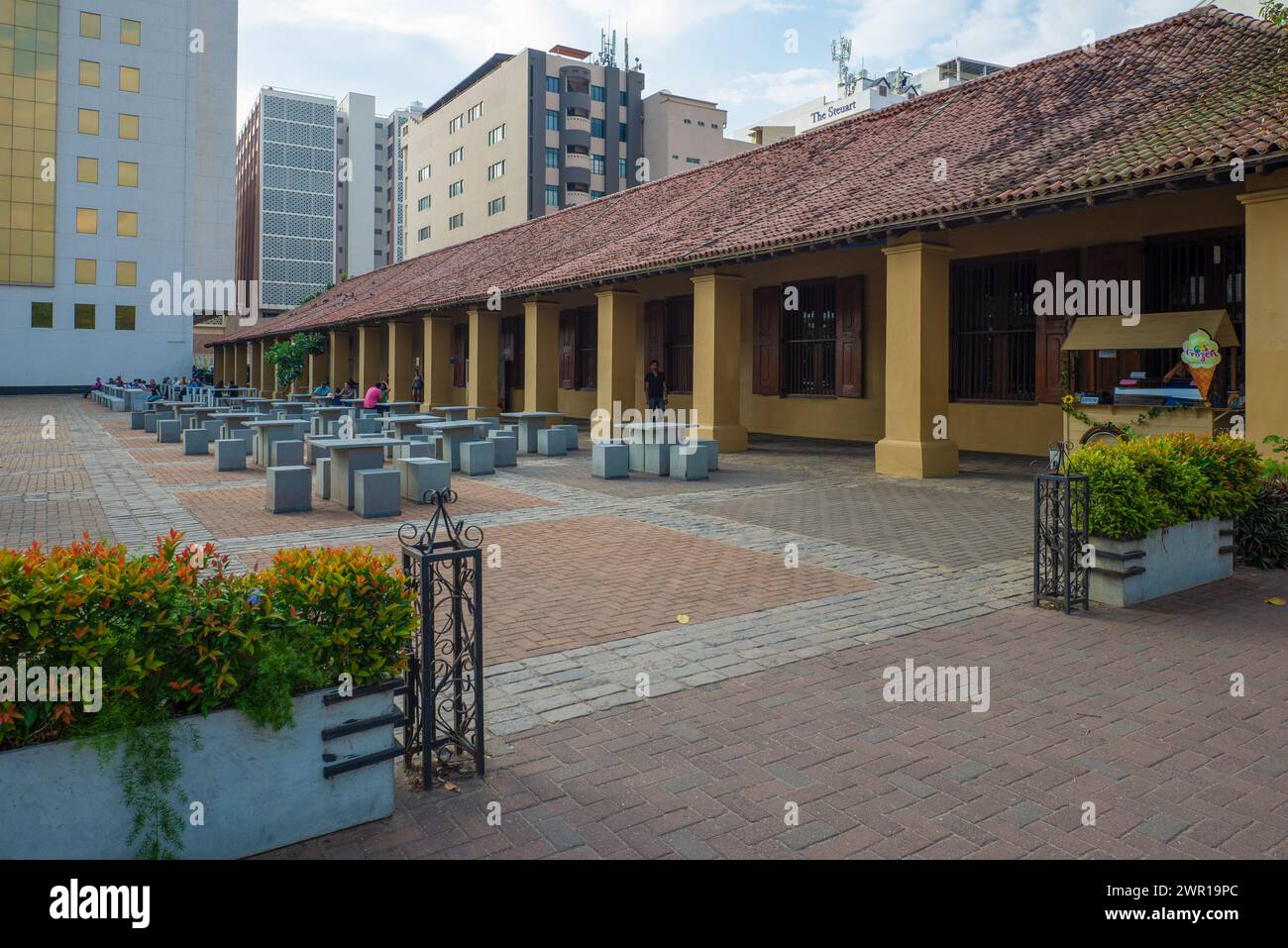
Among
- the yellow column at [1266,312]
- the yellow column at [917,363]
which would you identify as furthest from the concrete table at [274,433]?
the yellow column at [1266,312]

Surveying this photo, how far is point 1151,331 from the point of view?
42.7 feet

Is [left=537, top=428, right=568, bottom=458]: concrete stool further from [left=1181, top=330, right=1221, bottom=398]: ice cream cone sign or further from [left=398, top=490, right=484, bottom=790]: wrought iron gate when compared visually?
[left=398, top=490, right=484, bottom=790]: wrought iron gate

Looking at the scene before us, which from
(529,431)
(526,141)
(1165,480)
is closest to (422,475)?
(529,431)

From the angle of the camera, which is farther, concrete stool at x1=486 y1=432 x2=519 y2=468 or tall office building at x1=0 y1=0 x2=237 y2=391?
tall office building at x1=0 y1=0 x2=237 y2=391

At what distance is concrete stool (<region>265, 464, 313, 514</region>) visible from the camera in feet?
36.9

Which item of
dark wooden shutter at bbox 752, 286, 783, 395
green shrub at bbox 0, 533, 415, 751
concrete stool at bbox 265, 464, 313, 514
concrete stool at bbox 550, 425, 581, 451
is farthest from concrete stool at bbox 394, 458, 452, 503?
dark wooden shutter at bbox 752, 286, 783, 395

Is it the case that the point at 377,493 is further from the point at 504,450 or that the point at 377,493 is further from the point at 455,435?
the point at 504,450

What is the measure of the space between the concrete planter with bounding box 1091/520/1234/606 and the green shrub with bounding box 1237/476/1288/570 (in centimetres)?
47

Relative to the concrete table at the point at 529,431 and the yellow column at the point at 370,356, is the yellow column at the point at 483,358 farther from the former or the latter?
the yellow column at the point at 370,356

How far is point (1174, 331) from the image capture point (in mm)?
12625

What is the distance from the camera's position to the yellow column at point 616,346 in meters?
21.1

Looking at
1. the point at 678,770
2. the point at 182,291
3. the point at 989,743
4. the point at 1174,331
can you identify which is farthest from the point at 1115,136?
the point at 182,291

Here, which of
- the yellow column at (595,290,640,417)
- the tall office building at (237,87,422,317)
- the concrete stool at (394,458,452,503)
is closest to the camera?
the concrete stool at (394,458,452,503)
